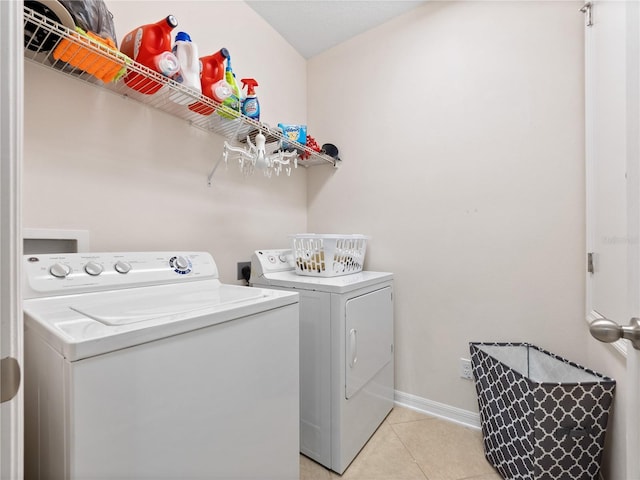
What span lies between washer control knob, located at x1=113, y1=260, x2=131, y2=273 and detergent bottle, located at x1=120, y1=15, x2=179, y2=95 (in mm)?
705

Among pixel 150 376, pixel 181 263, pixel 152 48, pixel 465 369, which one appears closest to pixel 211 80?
pixel 152 48

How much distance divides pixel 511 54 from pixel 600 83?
54cm

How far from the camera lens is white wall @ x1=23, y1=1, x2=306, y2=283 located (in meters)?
1.07

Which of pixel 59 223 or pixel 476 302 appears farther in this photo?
pixel 476 302

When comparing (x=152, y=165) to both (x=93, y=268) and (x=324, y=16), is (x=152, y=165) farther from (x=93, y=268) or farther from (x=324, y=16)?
(x=324, y=16)

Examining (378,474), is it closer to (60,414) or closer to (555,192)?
(60,414)

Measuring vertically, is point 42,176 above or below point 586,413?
above

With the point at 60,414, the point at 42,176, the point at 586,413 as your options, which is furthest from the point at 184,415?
the point at 586,413

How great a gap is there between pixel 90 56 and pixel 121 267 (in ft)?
2.36

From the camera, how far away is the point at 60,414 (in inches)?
22.1

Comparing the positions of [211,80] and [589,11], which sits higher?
[589,11]

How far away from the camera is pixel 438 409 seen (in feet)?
5.84

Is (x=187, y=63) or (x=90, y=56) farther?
(x=187, y=63)

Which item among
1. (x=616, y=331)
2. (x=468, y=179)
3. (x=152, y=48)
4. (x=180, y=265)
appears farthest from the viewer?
(x=468, y=179)
